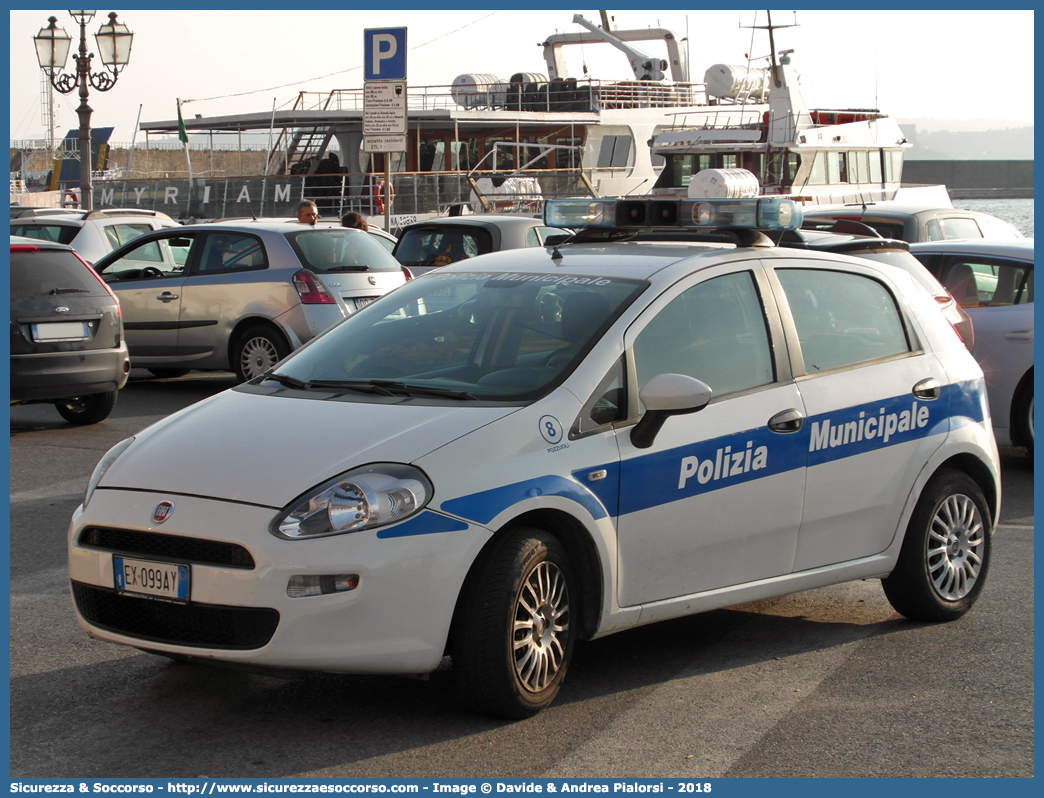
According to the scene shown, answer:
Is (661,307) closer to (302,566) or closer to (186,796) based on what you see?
(302,566)

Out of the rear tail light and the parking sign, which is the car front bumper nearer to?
the rear tail light

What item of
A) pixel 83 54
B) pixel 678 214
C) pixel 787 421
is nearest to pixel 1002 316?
pixel 678 214

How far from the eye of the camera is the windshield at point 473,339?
4.73 m

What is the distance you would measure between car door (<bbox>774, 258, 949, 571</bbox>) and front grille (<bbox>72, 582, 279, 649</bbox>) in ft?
7.41

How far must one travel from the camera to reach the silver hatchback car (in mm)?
12344

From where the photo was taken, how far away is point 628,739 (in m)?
4.18

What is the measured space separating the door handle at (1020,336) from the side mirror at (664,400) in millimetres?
5550

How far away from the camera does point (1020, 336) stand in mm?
9336

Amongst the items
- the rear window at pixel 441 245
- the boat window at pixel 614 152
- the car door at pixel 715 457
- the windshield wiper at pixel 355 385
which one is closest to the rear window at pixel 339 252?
the rear window at pixel 441 245

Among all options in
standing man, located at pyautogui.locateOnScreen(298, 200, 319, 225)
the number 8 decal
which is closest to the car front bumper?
standing man, located at pyautogui.locateOnScreen(298, 200, 319, 225)

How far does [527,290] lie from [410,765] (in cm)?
200

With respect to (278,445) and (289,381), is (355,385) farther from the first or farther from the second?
(278,445)

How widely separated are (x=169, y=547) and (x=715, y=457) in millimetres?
1981

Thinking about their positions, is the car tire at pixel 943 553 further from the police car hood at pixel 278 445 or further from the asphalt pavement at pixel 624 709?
the police car hood at pixel 278 445
